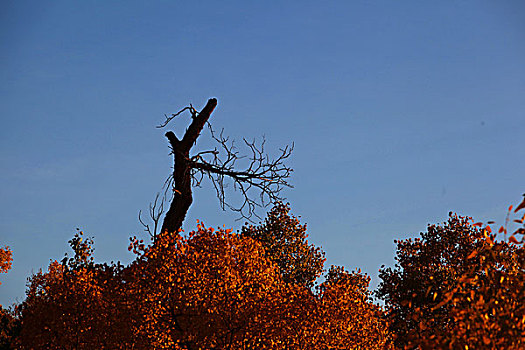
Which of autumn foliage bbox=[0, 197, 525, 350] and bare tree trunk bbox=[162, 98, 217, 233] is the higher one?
bare tree trunk bbox=[162, 98, 217, 233]

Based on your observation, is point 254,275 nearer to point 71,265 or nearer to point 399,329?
point 399,329

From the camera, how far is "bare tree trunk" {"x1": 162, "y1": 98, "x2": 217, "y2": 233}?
28.8m

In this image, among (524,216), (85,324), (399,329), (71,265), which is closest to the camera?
(524,216)

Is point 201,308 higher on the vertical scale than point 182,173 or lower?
lower

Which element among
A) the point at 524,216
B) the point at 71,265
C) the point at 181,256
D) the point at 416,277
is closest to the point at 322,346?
the point at 181,256

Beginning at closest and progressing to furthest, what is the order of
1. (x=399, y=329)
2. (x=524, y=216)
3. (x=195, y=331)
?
(x=524, y=216) < (x=195, y=331) < (x=399, y=329)

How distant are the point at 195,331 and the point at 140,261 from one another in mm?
4467

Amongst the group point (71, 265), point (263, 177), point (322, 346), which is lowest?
point (322, 346)

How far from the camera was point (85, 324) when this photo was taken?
Answer: 91.6ft

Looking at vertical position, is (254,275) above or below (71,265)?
below

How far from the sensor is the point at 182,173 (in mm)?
29188

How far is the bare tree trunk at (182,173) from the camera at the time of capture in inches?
1132

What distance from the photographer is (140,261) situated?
2627 cm

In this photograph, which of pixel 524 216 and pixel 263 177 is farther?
pixel 263 177
